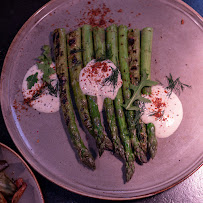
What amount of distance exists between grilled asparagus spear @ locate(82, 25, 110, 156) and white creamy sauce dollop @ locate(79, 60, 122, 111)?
125 mm

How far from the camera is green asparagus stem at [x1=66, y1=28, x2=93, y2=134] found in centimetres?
362

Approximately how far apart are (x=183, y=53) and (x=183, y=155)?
185 cm

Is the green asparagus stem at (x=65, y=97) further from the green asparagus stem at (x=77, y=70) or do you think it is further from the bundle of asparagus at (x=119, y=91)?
the green asparagus stem at (x=77, y=70)

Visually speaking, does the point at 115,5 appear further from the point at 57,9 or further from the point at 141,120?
the point at 141,120

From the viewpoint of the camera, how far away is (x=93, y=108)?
11.7 feet

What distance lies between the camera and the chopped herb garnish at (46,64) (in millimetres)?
3754

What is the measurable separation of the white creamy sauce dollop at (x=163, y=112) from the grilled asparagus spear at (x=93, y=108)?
0.78 meters

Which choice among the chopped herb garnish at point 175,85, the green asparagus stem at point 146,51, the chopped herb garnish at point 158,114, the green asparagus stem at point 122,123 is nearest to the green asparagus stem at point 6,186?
the green asparagus stem at point 122,123

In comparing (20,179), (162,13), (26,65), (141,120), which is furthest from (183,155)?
(26,65)

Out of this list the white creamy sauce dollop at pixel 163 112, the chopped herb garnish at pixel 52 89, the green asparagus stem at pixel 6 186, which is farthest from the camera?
the chopped herb garnish at pixel 52 89

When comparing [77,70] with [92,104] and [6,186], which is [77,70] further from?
[6,186]

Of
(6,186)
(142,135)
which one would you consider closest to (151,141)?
(142,135)

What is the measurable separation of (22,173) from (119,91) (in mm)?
2233

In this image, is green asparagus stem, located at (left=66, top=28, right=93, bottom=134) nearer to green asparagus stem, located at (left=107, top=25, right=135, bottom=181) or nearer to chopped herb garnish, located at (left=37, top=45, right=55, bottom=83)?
chopped herb garnish, located at (left=37, top=45, right=55, bottom=83)
